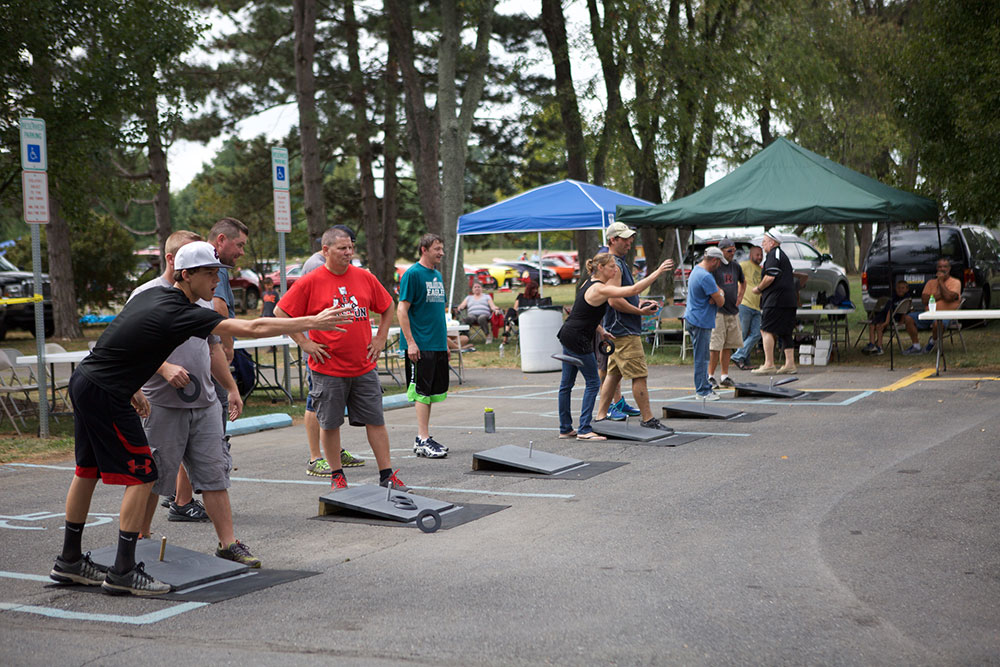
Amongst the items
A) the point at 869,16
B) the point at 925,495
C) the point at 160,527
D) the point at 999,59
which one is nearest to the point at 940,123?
the point at 999,59

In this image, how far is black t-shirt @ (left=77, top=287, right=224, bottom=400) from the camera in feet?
17.3

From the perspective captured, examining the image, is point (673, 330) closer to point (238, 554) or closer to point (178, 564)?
point (238, 554)

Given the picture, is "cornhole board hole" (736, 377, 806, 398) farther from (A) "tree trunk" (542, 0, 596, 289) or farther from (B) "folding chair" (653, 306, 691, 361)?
(A) "tree trunk" (542, 0, 596, 289)

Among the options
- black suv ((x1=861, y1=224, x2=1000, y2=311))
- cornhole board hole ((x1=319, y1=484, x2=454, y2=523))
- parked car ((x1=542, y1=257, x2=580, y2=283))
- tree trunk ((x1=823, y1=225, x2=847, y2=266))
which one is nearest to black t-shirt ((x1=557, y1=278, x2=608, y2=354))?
cornhole board hole ((x1=319, y1=484, x2=454, y2=523))

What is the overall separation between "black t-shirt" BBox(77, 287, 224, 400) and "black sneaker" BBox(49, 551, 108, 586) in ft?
3.59

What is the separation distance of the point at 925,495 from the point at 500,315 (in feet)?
54.3

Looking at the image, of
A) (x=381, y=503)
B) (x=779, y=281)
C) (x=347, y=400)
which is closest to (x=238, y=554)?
(x=381, y=503)

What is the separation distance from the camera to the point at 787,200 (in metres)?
16.9

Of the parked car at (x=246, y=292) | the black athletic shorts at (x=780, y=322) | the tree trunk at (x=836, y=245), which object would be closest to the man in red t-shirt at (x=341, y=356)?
the black athletic shorts at (x=780, y=322)

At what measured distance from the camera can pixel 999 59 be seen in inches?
586

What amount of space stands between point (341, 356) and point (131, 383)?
8.76 ft

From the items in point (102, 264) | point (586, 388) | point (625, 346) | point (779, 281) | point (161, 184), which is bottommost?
point (586, 388)

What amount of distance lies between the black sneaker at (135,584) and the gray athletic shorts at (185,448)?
1.82 feet

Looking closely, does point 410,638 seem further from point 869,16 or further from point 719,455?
point 869,16
